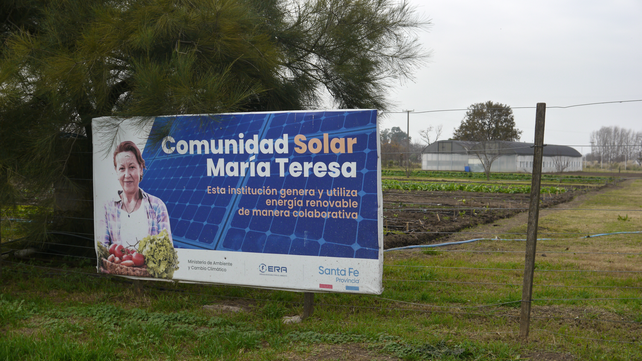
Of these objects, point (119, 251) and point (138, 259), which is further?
point (119, 251)

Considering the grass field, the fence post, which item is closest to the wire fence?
the grass field

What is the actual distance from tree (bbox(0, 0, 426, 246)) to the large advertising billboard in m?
→ 0.40

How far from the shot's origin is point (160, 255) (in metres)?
4.88

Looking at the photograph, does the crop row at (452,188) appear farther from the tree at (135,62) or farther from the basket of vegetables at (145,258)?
the basket of vegetables at (145,258)

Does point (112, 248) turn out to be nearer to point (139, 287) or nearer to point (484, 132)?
point (139, 287)

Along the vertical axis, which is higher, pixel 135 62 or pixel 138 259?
pixel 135 62

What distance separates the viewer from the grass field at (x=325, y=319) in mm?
3744

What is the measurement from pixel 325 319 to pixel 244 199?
4.93ft

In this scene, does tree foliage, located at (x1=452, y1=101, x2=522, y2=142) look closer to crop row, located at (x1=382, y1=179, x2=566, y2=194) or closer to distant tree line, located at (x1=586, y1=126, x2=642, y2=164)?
distant tree line, located at (x1=586, y1=126, x2=642, y2=164)

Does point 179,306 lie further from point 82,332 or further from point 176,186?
point 176,186

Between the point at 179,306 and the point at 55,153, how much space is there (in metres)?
2.74

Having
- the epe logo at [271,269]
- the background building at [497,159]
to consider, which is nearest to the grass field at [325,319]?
the epe logo at [271,269]

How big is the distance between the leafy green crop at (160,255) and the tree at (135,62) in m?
1.39

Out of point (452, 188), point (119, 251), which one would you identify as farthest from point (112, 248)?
point (452, 188)
